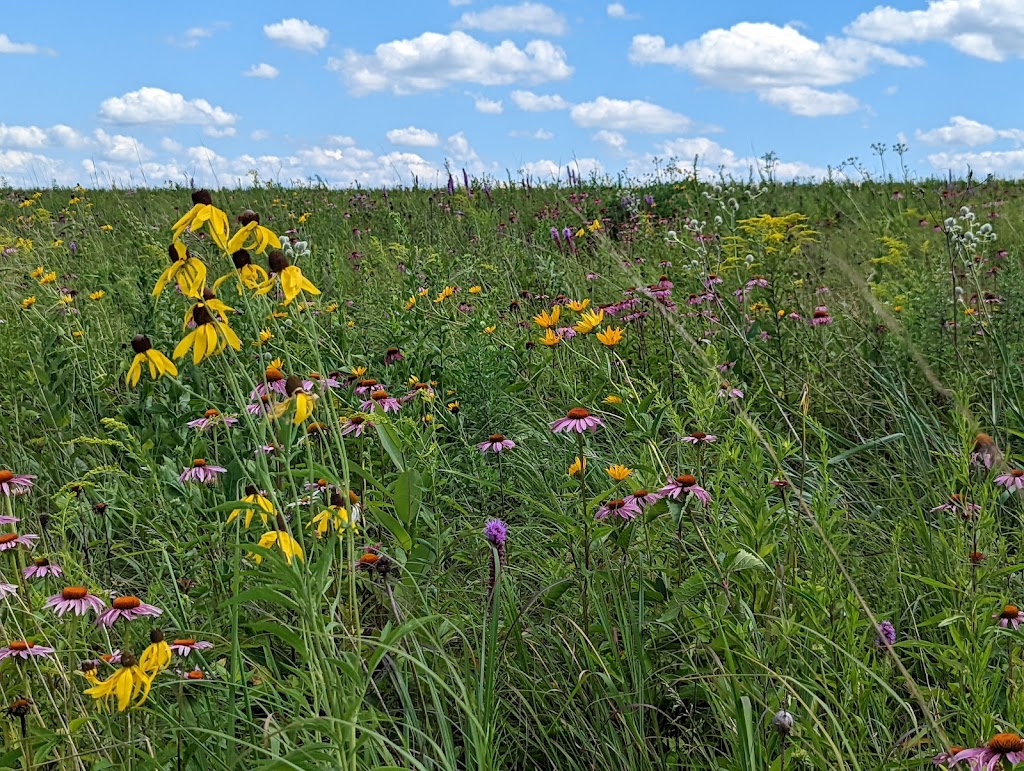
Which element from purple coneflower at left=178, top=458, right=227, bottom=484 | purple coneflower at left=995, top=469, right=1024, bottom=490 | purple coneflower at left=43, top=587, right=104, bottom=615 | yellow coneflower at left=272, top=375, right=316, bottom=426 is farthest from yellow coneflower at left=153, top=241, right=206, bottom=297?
purple coneflower at left=995, top=469, right=1024, bottom=490

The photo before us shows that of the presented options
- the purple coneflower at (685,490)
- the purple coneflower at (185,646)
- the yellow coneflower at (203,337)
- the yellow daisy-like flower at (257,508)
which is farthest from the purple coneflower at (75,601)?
the purple coneflower at (685,490)

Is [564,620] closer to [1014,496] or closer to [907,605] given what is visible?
[907,605]

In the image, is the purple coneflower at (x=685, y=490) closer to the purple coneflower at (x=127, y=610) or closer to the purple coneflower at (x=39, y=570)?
the purple coneflower at (x=127, y=610)

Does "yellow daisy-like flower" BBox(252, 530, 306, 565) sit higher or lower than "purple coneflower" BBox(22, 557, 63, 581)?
higher

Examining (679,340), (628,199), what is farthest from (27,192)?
(679,340)

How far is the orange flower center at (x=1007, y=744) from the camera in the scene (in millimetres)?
1058

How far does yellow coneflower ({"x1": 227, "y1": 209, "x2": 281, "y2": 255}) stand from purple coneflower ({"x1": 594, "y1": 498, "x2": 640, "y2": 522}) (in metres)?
0.79

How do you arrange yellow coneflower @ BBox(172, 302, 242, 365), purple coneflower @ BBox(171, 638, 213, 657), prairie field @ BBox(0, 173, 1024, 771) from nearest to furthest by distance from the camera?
yellow coneflower @ BBox(172, 302, 242, 365) → prairie field @ BBox(0, 173, 1024, 771) → purple coneflower @ BBox(171, 638, 213, 657)

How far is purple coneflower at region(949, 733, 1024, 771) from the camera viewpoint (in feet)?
3.46

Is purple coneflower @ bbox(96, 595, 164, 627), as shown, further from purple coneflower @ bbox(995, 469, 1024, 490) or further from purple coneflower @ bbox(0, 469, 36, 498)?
purple coneflower @ bbox(995, 469, 1024, 490)

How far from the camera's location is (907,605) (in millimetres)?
1768

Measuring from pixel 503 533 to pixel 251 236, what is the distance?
76 centimetres

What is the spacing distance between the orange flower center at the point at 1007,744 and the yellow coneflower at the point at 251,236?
115cm

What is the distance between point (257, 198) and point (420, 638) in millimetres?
8231
